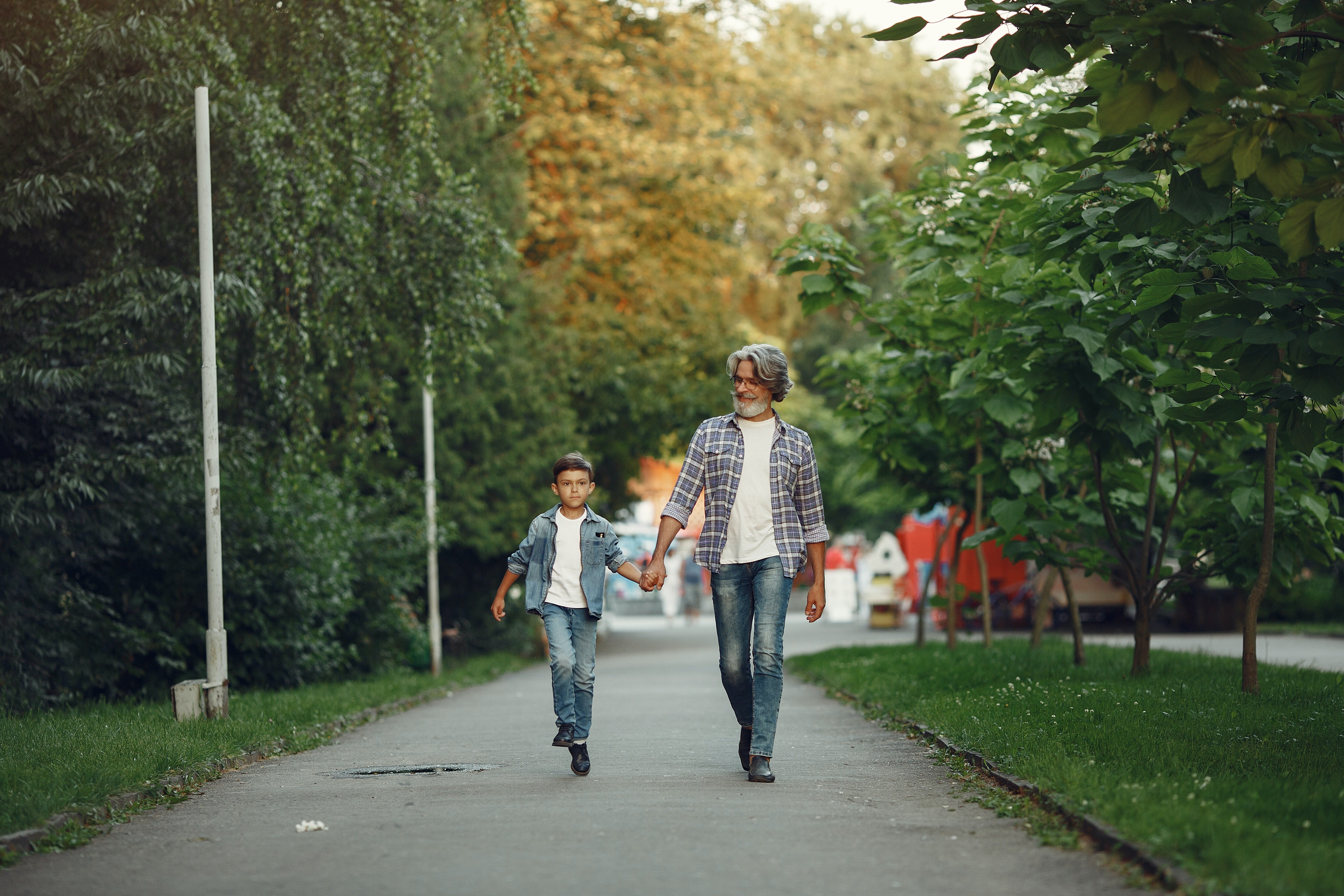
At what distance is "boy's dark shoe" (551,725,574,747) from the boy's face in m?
1.27

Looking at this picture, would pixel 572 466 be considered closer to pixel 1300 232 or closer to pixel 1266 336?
pixel 1266 336

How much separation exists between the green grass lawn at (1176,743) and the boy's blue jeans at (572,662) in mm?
2274

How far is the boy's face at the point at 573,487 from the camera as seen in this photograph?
9.35 metres

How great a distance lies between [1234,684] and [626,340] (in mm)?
18424

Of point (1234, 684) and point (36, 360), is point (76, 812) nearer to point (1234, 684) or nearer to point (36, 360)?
point (36, 360)

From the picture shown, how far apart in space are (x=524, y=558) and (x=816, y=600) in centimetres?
211

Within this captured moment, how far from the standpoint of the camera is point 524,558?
9.52 metres

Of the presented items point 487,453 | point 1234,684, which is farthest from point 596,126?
point 1234,684

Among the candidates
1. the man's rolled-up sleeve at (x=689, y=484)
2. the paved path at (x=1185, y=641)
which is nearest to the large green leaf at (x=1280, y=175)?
the man's rolled-up sleeve at (x=689, y=484)

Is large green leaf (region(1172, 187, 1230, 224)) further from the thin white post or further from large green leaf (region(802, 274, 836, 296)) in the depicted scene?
the thin white post

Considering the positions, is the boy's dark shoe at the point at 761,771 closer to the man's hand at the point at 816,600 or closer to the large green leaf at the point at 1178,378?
the man's hand at the point at 816,600

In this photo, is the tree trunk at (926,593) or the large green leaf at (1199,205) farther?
the tree trunk at (926,593)

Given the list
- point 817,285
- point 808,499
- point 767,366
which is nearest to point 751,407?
point 767,366

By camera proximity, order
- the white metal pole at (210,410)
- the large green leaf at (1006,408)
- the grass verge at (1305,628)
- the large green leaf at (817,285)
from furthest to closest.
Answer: the grass verge at (1305,628)
the large green leaf at (817,285)
the large green leaf at (1006,408)
the white metal pole at (210,410)
